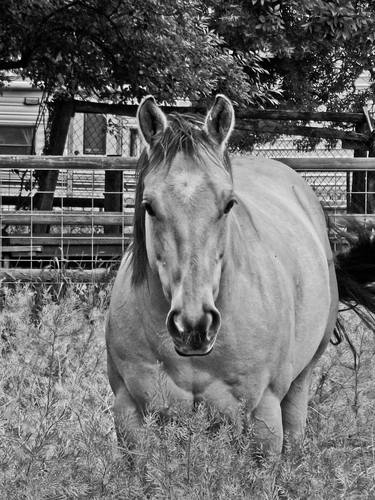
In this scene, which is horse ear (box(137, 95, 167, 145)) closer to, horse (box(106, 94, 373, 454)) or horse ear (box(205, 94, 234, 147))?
horse (box(106, 94, 373, 454))

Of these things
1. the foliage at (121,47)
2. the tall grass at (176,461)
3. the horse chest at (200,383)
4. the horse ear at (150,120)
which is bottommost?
the tall grass at (176,461)

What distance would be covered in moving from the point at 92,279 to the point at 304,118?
549 centimetres

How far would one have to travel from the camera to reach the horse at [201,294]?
10.3 ft

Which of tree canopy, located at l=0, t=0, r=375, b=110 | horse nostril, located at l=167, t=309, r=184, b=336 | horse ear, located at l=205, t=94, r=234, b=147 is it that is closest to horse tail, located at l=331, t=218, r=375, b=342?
horse ear, located at l=205, t=94, r=234, b=147

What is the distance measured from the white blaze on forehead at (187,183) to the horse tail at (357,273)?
8.05ft

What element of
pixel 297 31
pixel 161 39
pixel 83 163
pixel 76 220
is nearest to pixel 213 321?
pixel 83 163

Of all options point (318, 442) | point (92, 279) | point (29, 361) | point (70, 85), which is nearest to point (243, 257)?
point (318, 442)

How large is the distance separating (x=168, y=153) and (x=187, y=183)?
18cm

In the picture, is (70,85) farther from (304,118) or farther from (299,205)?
(299,205)

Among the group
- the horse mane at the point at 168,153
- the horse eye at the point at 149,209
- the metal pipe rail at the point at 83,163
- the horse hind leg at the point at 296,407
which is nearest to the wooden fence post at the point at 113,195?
the metal pipe rail at the point at 83,163

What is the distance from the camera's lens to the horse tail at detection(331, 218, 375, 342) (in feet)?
18.1

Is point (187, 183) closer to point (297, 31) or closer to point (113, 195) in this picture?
point (113, 195)

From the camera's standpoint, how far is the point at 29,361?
5289 mm

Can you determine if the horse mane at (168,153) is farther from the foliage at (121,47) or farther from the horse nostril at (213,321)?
the foliage at (121,47)
